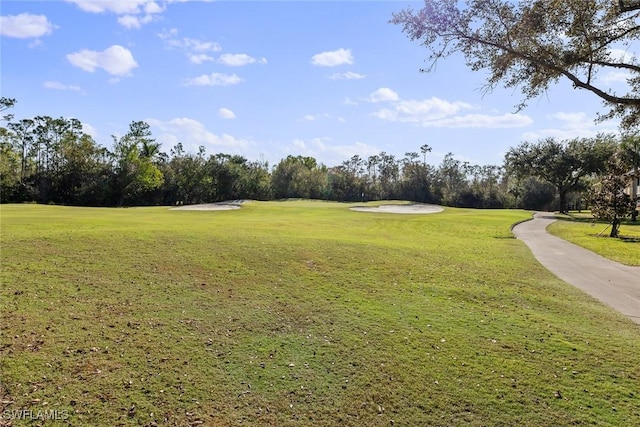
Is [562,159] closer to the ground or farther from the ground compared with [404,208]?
farther from the ground

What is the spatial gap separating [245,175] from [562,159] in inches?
1891

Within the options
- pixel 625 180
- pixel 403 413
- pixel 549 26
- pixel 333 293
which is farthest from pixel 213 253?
pixel 625 180

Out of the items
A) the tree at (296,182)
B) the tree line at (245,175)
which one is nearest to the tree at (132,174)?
the tree line at (245,175)

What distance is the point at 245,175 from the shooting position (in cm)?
7150

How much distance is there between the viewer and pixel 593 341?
7.61m

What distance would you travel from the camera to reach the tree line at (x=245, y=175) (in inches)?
2116

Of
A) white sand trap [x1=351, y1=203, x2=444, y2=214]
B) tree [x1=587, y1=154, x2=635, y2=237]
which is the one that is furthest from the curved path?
white sand trap [x1=351, y1=203, x2=444, y2=214]

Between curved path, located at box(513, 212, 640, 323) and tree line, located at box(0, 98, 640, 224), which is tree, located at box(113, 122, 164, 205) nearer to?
tree line, located at box(0, 98, 640, 224)

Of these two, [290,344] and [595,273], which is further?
[595,273]

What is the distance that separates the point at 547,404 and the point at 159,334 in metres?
5.76

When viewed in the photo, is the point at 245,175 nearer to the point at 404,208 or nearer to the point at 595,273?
the point at 404,208

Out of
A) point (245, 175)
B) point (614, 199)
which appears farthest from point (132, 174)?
point (614, 199)

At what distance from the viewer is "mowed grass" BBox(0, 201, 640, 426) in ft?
16.6

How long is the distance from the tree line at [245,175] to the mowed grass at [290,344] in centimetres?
3696
